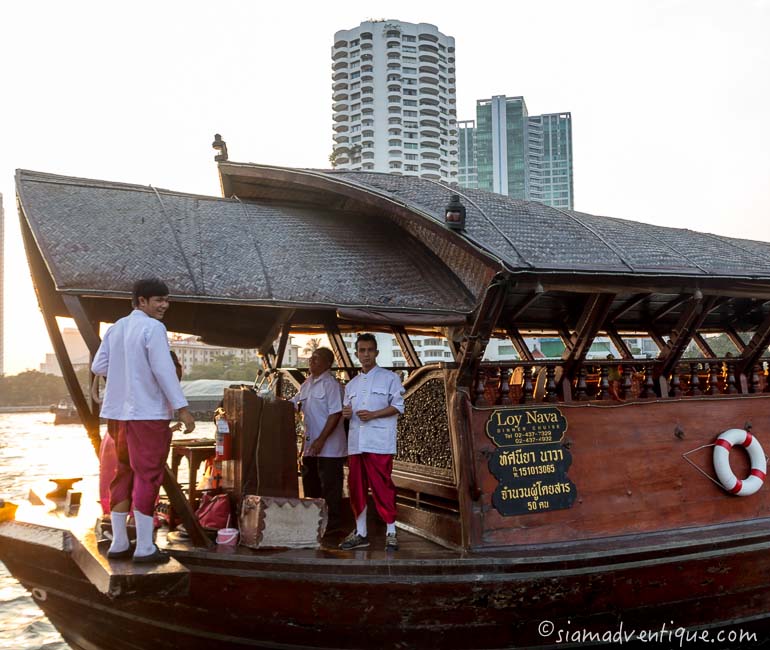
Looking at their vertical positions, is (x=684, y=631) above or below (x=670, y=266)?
below

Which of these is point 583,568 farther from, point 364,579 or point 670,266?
point 670,266

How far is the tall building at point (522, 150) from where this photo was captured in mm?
70312

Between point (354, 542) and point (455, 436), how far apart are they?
0.94 meters

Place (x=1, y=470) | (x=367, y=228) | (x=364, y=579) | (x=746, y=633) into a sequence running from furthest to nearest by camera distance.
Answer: (x=1, y=470) < (x=367, y=228) < (x=746, y=633) < (x=364, y=579)

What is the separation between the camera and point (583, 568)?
434cm

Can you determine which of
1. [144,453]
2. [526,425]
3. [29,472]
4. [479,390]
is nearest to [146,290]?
[144,453]

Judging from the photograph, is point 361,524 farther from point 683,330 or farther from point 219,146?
point 219,146

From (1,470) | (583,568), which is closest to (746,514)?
(583,568)

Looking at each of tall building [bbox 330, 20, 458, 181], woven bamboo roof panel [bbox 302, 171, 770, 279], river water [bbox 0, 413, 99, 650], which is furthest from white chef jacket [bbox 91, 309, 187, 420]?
tall building [bbox 330, 20, 458, 181]

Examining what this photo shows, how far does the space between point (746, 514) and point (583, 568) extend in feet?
6.13

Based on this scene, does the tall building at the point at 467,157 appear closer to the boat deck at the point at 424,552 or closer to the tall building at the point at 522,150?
the tall building at the point at 522,150

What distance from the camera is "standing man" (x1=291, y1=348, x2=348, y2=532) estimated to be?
5.08 metres

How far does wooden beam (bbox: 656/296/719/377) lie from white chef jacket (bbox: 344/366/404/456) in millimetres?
2073

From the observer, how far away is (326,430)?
5.04 m
